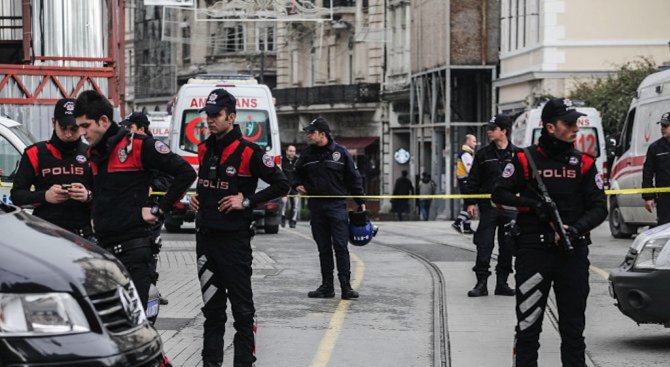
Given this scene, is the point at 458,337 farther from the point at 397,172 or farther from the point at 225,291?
the point at 397,172

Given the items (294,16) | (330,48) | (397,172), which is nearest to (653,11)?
(294,16)

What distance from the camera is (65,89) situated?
83.0 feet

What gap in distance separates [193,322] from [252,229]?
3.02 metres

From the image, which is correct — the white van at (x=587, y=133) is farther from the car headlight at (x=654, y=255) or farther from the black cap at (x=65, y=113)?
the black cap at (x=65, y=113)

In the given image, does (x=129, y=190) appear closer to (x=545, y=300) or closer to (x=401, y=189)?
(x=545, y=300)

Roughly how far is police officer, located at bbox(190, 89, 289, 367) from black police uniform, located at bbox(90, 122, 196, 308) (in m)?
0.36

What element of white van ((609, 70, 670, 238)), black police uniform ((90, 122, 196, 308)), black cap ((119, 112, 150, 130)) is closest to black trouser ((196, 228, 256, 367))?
black police uniform ((90, 122, 196, 308))

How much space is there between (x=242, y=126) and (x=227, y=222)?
1810 centimetres

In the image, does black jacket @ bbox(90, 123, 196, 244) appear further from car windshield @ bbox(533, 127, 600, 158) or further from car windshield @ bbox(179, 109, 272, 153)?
car windshield @ bbox(533, 127, 600, 158)

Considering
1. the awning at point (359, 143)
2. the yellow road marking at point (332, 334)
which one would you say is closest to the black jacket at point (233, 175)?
the yellow road marking at point (332, 334)

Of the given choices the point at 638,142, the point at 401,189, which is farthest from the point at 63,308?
the point at 401,189

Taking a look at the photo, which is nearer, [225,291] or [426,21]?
[225,291]

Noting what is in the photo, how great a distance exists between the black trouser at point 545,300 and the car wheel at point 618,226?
53.6ft

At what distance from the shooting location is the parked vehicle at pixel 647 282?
10.2 m
